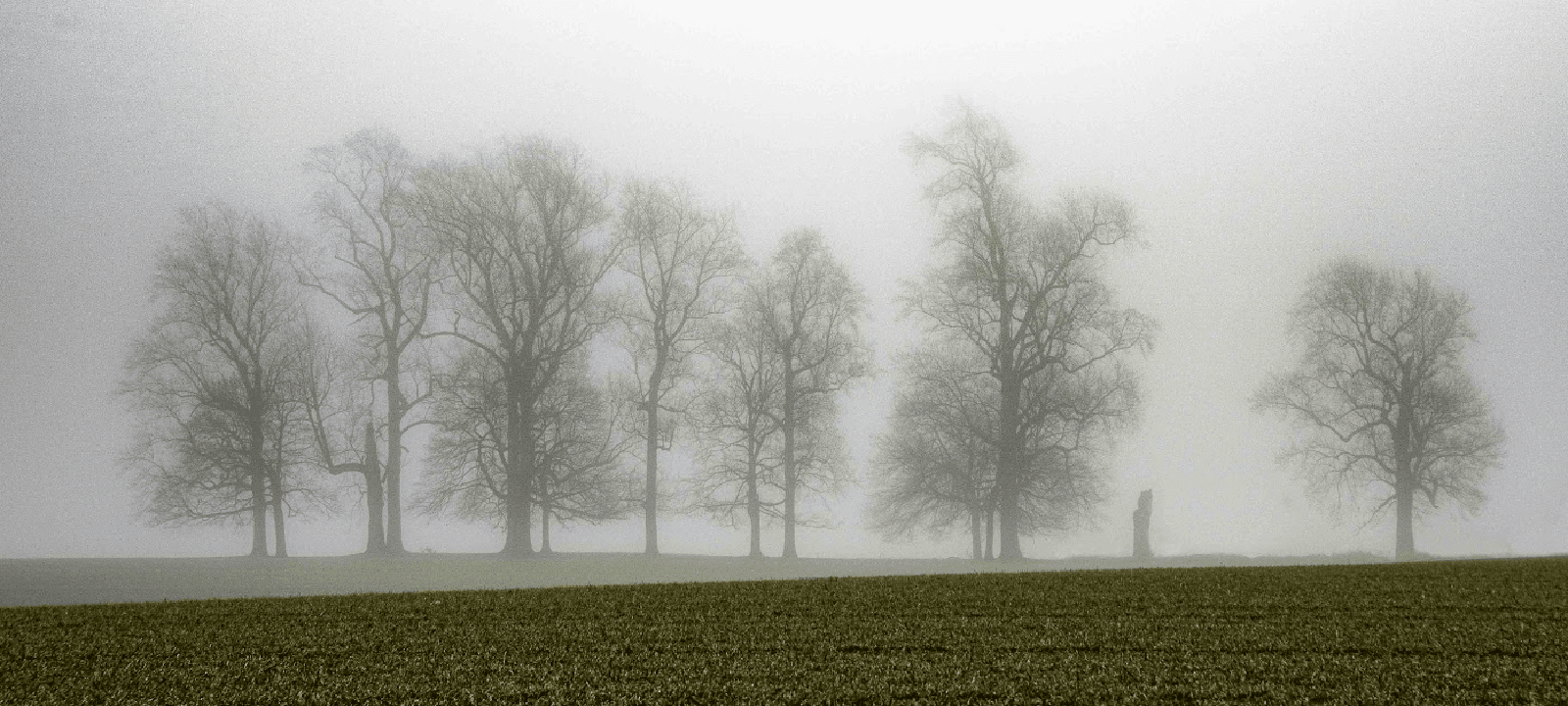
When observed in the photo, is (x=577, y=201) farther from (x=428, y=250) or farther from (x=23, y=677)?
(x=23, y=677)

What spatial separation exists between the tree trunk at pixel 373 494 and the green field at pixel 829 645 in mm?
14033

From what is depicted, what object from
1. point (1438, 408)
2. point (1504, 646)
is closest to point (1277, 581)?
point (1504, 646)

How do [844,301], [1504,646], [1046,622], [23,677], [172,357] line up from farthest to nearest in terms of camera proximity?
[844,301] → [172,357] → [1046,622] → [1504,646] → [23,677]

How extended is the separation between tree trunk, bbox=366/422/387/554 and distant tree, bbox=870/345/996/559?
11.9 meters

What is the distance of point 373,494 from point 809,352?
34.8 ft

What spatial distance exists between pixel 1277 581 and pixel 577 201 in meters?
17.5

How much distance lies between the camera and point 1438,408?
27.9m

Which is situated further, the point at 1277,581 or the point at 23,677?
the point at 1277,581

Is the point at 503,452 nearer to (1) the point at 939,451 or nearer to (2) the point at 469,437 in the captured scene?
(2) the point at 469,437

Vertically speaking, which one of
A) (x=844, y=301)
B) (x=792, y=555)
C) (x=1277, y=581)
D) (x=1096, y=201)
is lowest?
(x=792, y=555)

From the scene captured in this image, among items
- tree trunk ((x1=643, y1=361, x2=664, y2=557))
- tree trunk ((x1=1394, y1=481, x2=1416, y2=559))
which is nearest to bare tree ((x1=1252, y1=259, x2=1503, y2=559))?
tree trunk ((x1=1394, y1=481, x2=1416, y2=559))

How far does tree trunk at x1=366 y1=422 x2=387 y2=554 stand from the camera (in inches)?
982

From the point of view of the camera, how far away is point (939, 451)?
2720cm

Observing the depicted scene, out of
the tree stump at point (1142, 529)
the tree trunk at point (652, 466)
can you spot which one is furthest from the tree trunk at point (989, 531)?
the tree trunk at point (652, 466)
